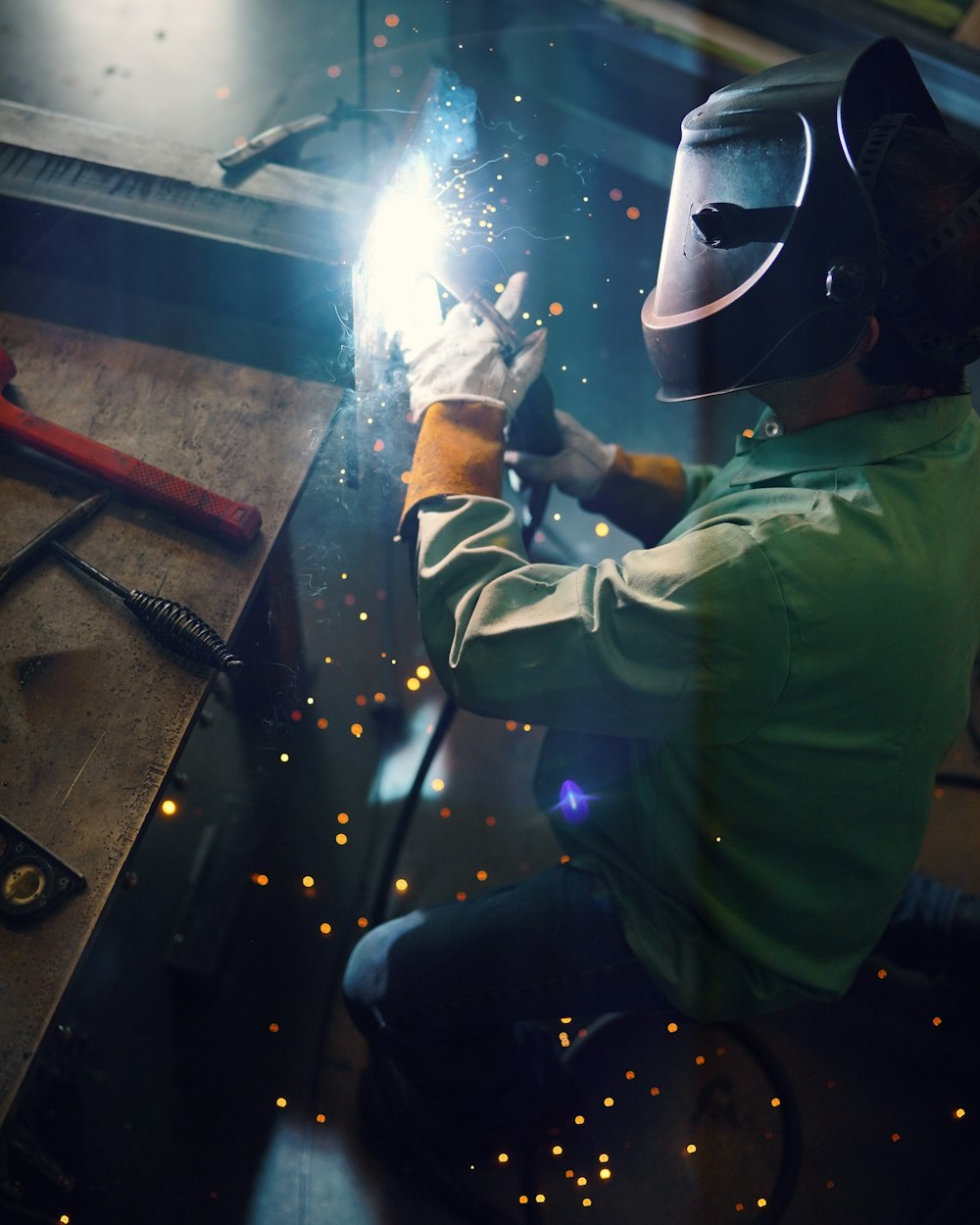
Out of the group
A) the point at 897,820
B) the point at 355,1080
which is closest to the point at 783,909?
the point at 897,820

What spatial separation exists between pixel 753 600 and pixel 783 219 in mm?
468

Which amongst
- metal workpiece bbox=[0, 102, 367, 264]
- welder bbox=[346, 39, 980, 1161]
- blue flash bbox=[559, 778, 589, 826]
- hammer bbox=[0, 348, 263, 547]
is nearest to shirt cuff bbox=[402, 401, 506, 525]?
welder bbox=[346, 39, 980, 1161]

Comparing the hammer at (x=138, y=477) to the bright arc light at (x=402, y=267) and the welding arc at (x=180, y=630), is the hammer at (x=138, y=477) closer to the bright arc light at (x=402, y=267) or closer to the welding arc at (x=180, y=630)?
the welding arc at (x=180, y=630)

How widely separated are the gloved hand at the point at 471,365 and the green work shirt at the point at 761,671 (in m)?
0.22

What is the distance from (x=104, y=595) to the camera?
4.45ft

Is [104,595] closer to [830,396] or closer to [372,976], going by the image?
[372,976]

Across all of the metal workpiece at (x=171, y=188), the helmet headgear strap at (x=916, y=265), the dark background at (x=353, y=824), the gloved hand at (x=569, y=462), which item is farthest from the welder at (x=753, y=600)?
the dark background at (x=353, y=824)

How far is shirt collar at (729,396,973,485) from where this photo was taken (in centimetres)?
117

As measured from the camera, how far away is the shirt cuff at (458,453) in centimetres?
138

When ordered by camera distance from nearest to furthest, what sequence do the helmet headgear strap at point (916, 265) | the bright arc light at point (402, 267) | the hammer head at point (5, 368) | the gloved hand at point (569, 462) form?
1. the helmet headgear strap at point (916, 265)
2. the hammer head at point (5, 368)
3. the bright arc light at point (402, 267)
4. the gloved hand at point (569, 462)

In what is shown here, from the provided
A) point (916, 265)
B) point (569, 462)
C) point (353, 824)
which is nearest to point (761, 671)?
point (916, 265)

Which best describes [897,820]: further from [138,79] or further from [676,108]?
[138,79]

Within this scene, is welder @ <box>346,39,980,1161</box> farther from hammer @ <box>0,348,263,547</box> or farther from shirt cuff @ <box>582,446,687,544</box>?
shirt cuff @ <box>582,446,687,544</box>

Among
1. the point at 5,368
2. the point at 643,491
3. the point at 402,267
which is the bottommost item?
the point at 643,491
